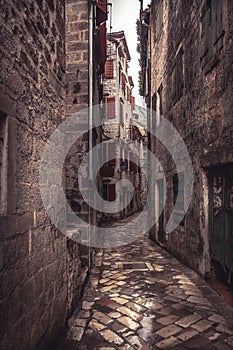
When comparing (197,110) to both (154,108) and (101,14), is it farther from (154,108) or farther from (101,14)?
(101,14)

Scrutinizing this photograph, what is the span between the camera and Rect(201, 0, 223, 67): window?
15.6 ft

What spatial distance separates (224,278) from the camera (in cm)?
526

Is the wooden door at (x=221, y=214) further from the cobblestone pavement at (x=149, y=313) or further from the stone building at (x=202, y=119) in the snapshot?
the cobblestone pavement at (x=149, y=313)

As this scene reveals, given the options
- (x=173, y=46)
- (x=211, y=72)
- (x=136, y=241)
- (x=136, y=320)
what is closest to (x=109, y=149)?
(x=136, y=241)

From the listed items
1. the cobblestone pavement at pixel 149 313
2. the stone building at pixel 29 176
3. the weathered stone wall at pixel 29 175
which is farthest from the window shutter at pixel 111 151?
the weathered stone wall at pixel 29 175

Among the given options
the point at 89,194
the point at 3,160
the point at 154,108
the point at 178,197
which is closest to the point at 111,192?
the point at 154,108

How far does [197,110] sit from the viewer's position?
591 cm

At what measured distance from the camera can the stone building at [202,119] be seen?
4682 mm

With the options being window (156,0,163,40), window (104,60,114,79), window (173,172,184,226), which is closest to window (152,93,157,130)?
window (156,0,163,40)

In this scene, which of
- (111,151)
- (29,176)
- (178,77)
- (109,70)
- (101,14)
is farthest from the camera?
(109,70)

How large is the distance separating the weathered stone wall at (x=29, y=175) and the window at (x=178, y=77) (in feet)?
14.0

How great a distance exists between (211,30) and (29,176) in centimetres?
458

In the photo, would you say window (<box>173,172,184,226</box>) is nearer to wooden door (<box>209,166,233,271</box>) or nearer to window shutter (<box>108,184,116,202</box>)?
wooden door (<box>209,166,233,271</box>)

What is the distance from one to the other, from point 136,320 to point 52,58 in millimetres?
3554
